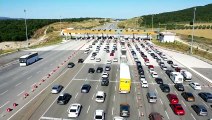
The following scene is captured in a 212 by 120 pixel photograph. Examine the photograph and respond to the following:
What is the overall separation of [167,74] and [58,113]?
39750 mm

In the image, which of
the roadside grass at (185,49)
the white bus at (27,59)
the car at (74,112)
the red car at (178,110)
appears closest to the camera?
the car at (74,112)

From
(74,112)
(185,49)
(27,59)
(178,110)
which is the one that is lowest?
(178,110)

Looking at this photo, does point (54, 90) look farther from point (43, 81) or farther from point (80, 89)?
point (43, 81)

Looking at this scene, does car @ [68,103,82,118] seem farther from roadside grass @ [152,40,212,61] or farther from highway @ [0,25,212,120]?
roadside grass @ [152,40,212,61]

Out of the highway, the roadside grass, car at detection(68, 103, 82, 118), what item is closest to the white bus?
the highway

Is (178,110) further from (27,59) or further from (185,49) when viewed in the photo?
(185,49)

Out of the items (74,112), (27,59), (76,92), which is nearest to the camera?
(74,112)

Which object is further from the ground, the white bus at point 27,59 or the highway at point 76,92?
the white bus at point 27,59

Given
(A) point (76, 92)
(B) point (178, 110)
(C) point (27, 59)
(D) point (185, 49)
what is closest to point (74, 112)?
(A) point (76, 92)

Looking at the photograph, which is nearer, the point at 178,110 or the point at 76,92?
the point at 178,110

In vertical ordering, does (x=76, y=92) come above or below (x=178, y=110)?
above

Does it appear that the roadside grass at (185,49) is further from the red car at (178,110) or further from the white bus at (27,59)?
the white bus at (27,59)

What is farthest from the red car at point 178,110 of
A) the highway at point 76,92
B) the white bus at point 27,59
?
the white bus at point 27,59

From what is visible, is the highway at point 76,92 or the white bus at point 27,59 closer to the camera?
the highway at point 76,92
